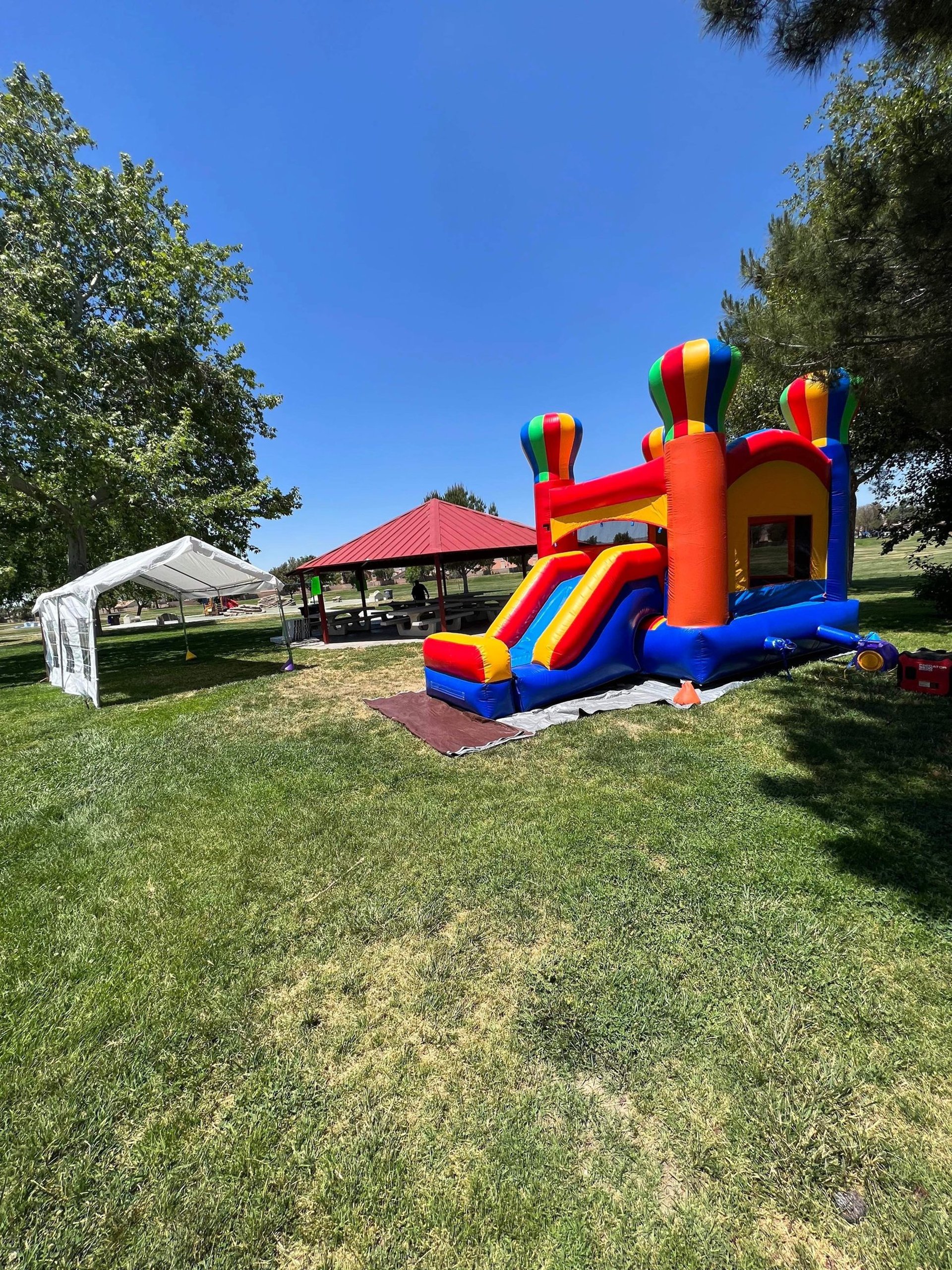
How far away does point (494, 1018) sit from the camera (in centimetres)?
231

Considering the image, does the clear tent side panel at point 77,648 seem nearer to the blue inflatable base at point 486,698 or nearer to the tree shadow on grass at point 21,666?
the tree shadow on grass at point 21,666

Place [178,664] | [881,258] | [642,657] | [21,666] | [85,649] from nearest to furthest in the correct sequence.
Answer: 1. [881,258]
2. [642,657]
3. [85,649]
4. [178,664]
5. [21,666]

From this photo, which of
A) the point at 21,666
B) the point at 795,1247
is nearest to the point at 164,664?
the point at 21,666


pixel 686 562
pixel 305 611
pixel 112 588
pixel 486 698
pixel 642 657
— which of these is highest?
pixel 112 588

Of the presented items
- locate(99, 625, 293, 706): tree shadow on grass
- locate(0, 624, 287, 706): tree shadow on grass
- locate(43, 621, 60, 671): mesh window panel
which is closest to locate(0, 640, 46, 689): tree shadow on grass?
locate(0, 624, 287, 706): tree shadow on grass

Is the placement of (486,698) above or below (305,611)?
below

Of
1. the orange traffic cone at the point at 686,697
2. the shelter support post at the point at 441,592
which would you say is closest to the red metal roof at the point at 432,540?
the shelter support post at the point at 441,592

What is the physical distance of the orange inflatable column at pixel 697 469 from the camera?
646 cm

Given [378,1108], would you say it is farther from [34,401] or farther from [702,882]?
[34,401]

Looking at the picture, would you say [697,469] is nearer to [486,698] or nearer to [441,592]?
[486,698]

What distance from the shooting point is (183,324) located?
16.1m

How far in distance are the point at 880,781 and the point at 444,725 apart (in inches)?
174

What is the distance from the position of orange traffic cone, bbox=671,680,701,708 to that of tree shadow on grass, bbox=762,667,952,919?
37.9 inches

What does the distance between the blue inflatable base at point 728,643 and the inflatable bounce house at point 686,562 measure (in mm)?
23
